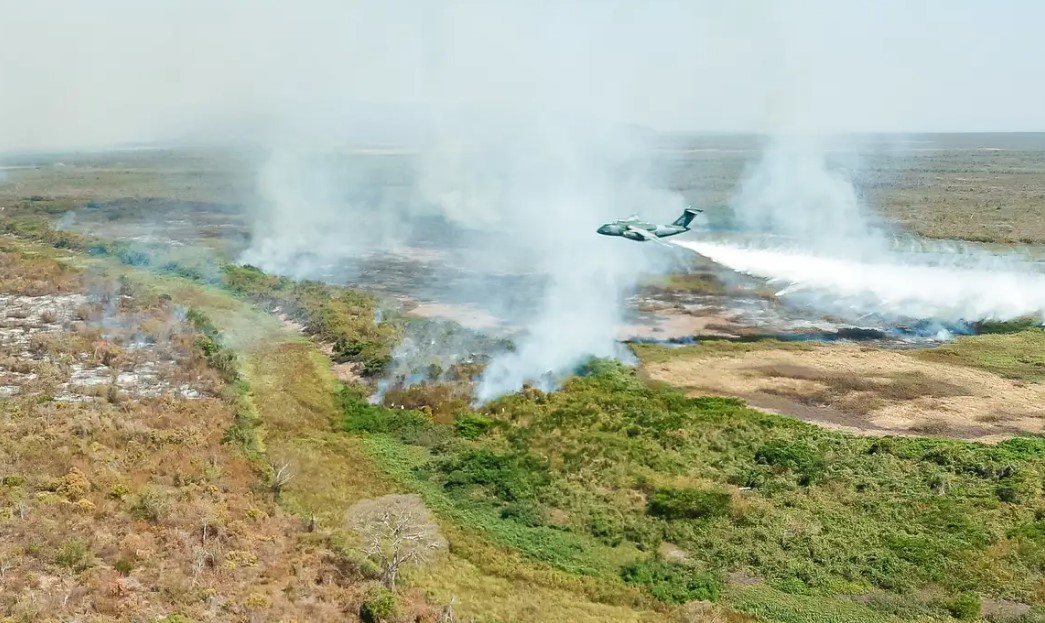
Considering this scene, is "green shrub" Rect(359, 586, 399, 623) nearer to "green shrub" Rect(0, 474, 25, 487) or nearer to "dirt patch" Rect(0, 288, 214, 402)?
"green shrub" Rect(0, 474, 25, 487)

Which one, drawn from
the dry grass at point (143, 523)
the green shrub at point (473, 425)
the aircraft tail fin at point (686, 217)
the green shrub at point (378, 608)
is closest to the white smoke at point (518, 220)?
the green shrub at point (473, 425)

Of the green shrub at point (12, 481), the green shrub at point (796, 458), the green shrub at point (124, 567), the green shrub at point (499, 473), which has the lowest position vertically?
the green shrub at point (499, 473)

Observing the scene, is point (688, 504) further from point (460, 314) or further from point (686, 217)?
point (460, 314)

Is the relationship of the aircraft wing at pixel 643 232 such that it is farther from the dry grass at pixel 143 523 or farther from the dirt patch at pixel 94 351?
the dirt patch at pixel 94 351

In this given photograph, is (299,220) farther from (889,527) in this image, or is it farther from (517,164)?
(889,527)

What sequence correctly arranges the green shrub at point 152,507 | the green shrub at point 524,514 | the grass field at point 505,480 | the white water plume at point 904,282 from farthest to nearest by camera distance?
the white water plume at point 904,282
the green shrub at point 524,514
the green shrub at point 152,507
the grass field at point 505,480

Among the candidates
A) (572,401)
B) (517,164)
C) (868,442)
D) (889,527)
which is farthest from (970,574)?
(517,164)

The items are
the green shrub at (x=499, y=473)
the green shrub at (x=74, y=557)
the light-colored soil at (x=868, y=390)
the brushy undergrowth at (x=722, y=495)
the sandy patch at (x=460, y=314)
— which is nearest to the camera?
the green shrub at (x=74, y=557)
